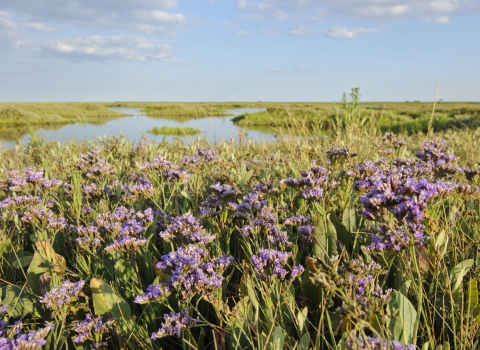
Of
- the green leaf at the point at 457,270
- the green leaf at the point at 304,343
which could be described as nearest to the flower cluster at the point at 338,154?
the green leaf at the point at 457,270

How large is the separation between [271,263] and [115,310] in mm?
779

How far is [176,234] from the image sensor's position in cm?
215

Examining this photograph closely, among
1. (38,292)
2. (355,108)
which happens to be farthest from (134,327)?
(355,108)

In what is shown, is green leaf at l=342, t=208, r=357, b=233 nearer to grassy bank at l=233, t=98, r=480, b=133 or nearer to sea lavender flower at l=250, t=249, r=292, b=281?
sea lavender flower at l=250, t=249, r=292, b=281

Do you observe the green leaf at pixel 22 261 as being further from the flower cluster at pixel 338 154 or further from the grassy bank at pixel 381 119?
the grassy bank at pixel 381 119

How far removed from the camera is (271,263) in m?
1.69

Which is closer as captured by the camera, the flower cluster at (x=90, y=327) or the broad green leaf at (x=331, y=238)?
the flower cluster at (x=90, y=327)

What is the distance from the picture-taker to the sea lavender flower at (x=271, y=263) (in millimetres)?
1647

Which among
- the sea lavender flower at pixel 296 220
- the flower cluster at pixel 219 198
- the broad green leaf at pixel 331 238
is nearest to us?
the broad green leaf at pixel 331 238

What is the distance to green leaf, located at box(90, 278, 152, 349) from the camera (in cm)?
167

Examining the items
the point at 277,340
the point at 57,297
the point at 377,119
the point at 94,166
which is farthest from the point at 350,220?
the point at 377,119

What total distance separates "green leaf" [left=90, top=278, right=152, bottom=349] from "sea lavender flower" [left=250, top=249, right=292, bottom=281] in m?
0.60

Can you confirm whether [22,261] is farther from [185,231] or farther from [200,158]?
[200,158]

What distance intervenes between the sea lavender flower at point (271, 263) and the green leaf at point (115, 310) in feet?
1.98
